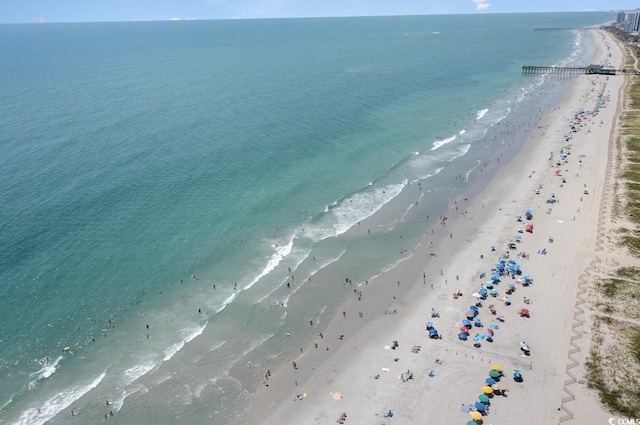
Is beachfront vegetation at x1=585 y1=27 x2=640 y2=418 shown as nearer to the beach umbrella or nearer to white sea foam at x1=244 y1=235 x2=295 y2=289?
the beach umbrella

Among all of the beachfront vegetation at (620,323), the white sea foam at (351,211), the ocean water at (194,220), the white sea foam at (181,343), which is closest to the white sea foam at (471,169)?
the ocean water at (194,220)

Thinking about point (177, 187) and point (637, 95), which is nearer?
point (177, 187)

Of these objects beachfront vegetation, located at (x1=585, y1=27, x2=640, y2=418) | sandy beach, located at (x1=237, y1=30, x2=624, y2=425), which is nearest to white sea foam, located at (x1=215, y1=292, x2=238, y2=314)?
sandy beach, located at (x1=237, y1=30, x2=624, y2=425)

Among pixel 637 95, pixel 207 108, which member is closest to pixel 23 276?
pixel 207 108

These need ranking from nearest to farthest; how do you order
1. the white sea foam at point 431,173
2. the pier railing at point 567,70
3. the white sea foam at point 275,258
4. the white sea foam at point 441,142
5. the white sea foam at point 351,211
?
the white sea foam at point 275,258 < the white sea foam at point 351,211 < the white sea foam at point 431,173 < the white sea foam at point 441,142 < the pier railing at point 567,70

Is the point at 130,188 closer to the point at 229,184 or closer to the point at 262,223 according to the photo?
the point at 229,184

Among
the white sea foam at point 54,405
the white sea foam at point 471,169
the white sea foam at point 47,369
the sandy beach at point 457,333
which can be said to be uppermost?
the white sea foam at point 471,169

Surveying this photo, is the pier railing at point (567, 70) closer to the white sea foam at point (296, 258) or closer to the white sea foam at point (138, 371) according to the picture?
→ the white sea foam at point (296, 258)
